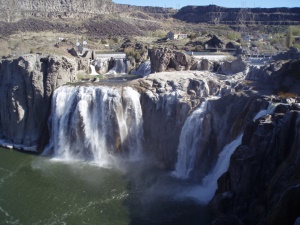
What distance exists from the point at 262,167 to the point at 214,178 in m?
5.35

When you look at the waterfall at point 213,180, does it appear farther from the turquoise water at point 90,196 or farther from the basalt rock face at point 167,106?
the basalt rock face at point 167,106

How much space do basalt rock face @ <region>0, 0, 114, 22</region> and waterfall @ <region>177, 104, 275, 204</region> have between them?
296ft

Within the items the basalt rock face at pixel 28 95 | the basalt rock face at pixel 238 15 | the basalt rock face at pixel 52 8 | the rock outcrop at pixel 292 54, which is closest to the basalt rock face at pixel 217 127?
the rock outcrop at pixel 292 54

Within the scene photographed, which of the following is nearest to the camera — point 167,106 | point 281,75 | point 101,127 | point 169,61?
point 281,75

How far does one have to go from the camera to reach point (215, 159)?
2391cm

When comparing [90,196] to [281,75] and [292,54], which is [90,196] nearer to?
[281,75]

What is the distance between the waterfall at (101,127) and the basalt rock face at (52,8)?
3111 inches

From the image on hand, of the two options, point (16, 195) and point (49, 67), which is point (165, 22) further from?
point (16, 195)

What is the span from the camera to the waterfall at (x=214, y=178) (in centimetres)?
2114

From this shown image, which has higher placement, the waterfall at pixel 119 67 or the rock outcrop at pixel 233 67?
the rock outcrop at pixel 233 67

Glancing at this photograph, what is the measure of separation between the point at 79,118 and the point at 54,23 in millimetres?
76952

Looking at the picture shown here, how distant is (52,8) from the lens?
11519cm

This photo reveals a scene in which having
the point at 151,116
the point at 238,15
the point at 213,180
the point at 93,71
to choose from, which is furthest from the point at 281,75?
the point at 238,15

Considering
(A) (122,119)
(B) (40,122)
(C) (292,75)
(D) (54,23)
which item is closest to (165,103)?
(A) (122,119)
